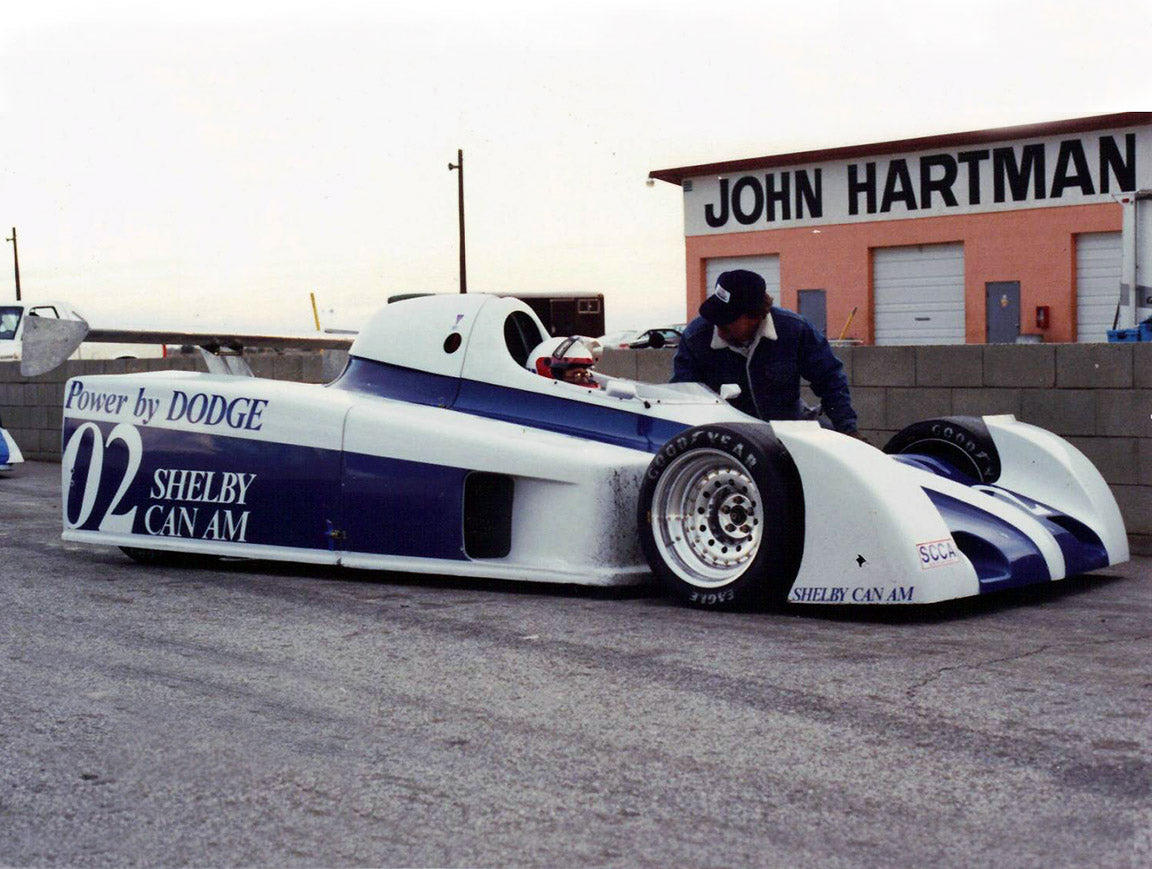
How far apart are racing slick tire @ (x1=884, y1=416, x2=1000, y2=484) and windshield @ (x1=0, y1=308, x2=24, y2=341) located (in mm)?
27560

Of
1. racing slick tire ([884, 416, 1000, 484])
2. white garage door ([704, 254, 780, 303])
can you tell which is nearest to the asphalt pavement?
racing slick tire ([884, 416, 1000, 484])

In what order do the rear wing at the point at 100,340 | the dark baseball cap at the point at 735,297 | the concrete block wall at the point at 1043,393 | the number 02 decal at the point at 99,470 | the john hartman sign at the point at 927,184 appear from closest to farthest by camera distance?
the dark baseball cap at the point at 735,297 < the number 02 decal at the point at 99,470 < the rear wing at the point at 100,340 < the concrete block wall at the point at 1043,393 < the john hartman sign at the point at 927,184

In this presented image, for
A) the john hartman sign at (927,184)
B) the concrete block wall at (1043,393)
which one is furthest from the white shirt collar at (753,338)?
the john hartman sign at (927,184)

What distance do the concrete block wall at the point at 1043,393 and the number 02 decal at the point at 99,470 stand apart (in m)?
4.35

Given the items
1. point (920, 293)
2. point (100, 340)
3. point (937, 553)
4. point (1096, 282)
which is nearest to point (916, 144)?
point (920, 293)

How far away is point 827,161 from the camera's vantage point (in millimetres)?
37250

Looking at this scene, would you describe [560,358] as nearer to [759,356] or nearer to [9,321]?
[759,356]

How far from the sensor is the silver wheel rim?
588 centimetres

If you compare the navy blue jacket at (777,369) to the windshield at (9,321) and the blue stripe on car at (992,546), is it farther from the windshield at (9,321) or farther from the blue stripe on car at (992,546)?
the windshield at (9,321)

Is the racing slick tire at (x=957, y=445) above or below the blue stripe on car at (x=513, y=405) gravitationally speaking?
below

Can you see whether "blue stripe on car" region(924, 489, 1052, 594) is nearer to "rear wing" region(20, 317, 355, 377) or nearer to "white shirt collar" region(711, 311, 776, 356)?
"white shirt collar" region(711, 311, 776, 356)

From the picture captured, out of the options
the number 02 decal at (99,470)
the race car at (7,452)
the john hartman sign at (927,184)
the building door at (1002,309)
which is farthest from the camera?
the building door at (1002,309)

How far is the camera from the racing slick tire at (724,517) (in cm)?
565

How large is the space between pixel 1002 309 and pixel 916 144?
14.9 feet
